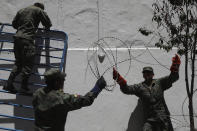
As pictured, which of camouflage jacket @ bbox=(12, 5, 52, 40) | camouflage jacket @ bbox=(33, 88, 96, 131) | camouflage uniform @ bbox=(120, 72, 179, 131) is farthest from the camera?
camouflage jacket @ bbox=(12, 5, 52, 40)

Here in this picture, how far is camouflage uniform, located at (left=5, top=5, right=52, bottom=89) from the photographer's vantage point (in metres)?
5.32

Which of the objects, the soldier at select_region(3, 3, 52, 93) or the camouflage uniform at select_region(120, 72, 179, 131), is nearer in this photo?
the camouflage uniform at select_region(120, 72, 179, 131)

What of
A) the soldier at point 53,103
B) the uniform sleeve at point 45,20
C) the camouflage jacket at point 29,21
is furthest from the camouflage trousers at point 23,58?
the soldier at point 53,103

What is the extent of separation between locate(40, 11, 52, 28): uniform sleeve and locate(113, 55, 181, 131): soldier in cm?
146

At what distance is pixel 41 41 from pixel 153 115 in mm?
2344

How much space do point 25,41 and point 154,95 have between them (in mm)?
2168

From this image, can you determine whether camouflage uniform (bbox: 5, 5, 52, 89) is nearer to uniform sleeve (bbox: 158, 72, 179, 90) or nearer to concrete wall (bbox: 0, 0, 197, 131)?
concrete wall (bbox: 0, 0, 197, 131)

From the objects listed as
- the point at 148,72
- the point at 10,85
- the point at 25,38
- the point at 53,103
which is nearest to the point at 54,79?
the point at 53,103

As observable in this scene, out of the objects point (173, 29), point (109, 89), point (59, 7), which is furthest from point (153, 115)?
point (59, 7)

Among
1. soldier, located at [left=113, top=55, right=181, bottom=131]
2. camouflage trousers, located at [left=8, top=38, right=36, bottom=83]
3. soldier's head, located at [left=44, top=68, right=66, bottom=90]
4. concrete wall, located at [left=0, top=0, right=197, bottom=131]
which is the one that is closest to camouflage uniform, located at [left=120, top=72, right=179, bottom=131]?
soldier, located at [left=113, top=55, right=181, bottom=131]

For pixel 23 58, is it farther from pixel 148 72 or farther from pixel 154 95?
pixel 154 95

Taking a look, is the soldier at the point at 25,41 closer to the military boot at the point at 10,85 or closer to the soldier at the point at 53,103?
the military boot at the point at 10,85

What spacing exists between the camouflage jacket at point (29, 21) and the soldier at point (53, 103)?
154 cm

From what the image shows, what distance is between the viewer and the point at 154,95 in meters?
5.11
